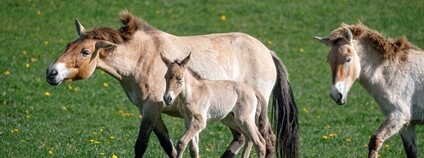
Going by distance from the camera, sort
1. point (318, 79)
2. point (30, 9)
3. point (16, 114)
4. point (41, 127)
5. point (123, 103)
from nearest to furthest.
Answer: point (41, 127), point (16, 114), point (123, 103), point (318, 79), point (30, 9)

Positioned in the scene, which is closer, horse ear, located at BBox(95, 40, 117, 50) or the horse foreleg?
horse ear, located at BBox(95, 40, 117, 50)

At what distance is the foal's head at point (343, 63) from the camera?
8.59 meters

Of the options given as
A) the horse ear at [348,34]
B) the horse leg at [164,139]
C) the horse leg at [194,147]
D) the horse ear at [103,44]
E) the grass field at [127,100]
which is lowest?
the grass field at [127,100]

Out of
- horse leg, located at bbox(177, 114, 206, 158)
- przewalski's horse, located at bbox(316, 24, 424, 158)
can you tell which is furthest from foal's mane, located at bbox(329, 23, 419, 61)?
horse leg, located at bbox(177, 114, 206, 158)

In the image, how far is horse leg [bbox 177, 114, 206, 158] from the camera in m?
8.07

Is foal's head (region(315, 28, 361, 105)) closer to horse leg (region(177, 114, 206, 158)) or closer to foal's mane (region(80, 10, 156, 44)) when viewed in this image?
horse leg (region(177, 114, 206, 158))

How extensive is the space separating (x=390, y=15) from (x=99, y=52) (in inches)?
510

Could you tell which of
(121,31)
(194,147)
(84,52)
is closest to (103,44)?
(84,52)

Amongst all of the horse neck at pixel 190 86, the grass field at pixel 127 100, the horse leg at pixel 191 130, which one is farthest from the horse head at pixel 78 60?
the grass field at pixel 127 100

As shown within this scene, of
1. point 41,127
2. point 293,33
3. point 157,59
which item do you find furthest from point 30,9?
point 157,59

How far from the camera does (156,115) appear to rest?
352 inches

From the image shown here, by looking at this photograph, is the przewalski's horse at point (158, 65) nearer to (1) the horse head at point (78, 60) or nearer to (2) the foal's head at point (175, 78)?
(1) the horse head at point (78, 60)

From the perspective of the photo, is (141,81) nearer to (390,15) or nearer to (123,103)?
(123,103)

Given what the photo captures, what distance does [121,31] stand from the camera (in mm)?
9242
